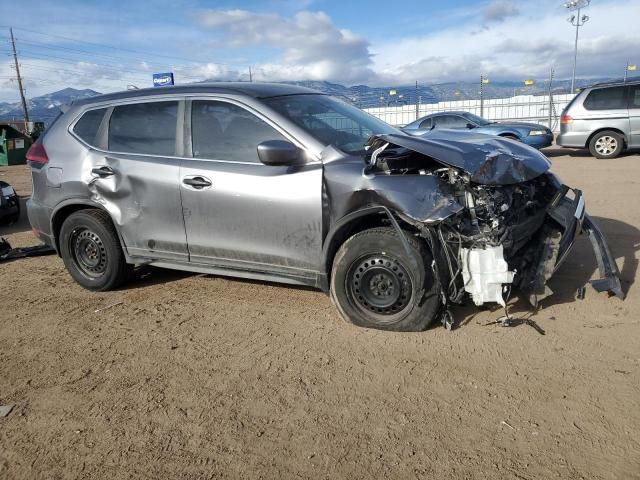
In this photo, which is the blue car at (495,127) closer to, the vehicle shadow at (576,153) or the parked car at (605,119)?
the vehicle shadow at (576,153)

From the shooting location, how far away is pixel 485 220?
3.44 meters

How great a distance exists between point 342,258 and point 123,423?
1741 mm

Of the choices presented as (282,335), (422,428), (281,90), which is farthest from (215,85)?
(422,428)

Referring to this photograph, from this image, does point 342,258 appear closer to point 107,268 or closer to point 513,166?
point 513,166

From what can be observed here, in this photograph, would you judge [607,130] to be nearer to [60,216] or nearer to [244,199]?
[244,199]

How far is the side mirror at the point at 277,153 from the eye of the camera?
3.60m

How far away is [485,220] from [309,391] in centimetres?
162

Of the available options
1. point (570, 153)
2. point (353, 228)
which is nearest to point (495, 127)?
point (570, 153)

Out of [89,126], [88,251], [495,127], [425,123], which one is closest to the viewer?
[89,126]

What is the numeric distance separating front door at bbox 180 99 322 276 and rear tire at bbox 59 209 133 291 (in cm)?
90

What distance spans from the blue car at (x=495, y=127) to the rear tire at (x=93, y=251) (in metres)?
10.7

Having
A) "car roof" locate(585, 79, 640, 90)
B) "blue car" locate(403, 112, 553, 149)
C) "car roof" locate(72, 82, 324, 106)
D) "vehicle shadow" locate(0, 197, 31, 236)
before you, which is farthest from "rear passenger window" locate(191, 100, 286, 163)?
"car roof" locate(585, 79, 640, 90)

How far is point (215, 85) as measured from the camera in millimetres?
4332

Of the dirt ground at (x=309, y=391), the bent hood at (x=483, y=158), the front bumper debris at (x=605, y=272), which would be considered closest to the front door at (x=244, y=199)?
the dirt ground at (x=309, y=391)
